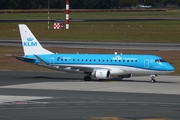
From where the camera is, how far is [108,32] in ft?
384

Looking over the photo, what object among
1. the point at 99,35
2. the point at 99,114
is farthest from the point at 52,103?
the point at 99,35

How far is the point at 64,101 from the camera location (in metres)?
42.2

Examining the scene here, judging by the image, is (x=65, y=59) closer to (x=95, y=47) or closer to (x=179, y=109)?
(x=179, y=109)

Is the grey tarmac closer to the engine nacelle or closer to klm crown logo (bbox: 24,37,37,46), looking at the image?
the engine nacelle

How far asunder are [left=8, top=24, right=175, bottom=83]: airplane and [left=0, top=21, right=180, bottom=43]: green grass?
47738 mm

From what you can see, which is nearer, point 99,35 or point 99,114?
point 99,114

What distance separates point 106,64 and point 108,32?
59840 millimetres

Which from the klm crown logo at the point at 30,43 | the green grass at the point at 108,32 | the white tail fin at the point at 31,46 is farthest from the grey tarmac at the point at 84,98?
the green grass at the point at 108,32

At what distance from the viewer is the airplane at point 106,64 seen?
56438 mm

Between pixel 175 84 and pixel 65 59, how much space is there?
11180 mm

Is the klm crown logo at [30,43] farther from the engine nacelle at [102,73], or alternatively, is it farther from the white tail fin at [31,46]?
the engine nacelle at [102,73]

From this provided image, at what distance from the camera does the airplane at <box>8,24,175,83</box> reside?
185 ft

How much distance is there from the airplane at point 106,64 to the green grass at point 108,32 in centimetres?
4774

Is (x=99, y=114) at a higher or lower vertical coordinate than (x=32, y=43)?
lower
